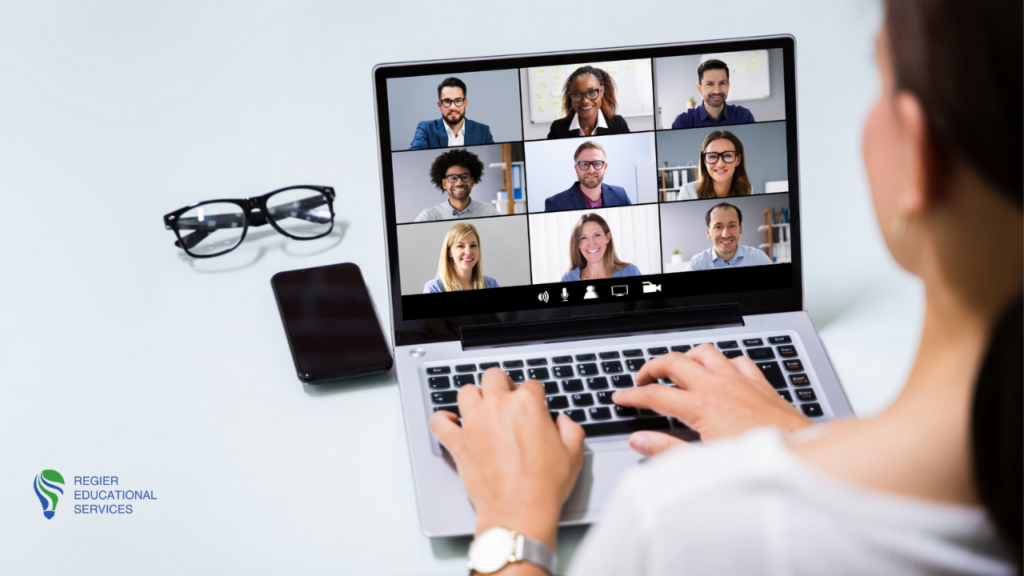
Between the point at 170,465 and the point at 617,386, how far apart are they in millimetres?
451

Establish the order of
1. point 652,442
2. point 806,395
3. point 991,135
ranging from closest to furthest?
point 991,135 < point 652,442 < point 806,395

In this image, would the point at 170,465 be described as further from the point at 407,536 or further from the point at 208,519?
the point at 407,536

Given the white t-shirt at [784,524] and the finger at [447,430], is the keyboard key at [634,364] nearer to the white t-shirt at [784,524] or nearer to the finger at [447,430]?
the finger at [447,430]

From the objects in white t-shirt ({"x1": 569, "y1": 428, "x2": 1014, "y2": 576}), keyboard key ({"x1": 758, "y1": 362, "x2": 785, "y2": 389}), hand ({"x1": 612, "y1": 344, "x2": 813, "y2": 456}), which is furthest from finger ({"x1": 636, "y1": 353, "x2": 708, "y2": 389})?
white t-shirt ({"x1": 569, "y1": 428, "x2": 1014, "y2": 576})

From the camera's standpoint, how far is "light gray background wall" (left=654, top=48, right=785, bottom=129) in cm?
87

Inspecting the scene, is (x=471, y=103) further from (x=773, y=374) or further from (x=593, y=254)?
(x=773, y=374)

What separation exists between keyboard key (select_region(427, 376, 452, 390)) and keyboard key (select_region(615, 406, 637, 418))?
0.18m

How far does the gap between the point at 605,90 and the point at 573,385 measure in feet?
1.09

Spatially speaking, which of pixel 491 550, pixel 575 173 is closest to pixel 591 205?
pixel 575 173

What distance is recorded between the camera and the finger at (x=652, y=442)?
68 centimetres

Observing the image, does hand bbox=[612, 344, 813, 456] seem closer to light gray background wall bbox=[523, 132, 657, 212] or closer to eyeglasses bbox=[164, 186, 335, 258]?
light gray background wall bbox=[523, 132, 657, 212]

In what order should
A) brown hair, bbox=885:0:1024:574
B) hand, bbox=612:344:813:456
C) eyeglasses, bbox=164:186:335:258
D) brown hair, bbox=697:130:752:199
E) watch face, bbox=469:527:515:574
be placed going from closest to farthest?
1. brown hair, bbox=885:0:1024:574
2. watch face, bbox=469:527:515:574
3. hand, bbox=612:344:813:456
4. brown hair, bbox=697:130:752:199
5. eyeglasses, bbox=164:186:335:258

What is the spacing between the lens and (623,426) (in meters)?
0.75

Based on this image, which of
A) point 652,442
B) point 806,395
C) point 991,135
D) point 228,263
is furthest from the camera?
point 228,263
